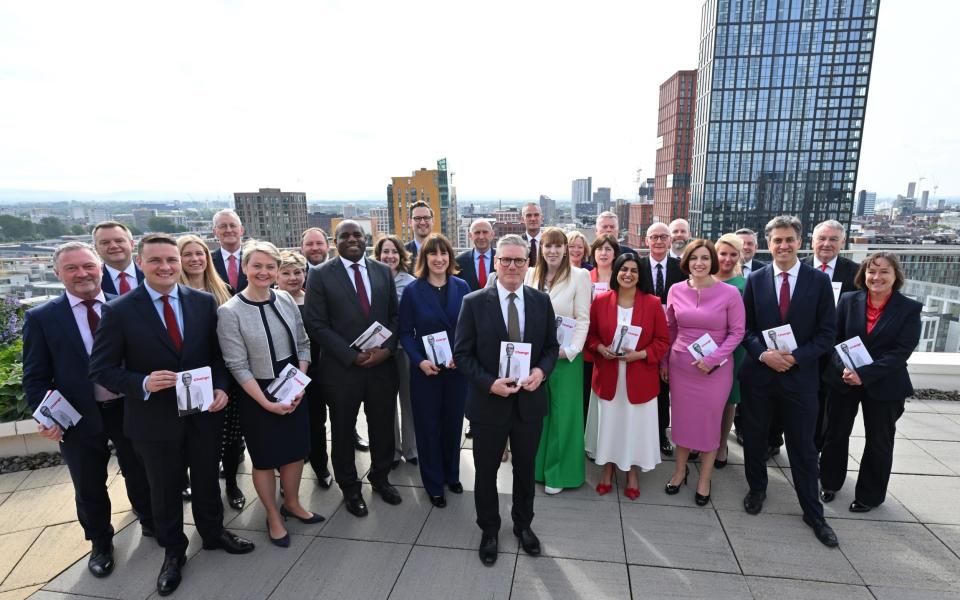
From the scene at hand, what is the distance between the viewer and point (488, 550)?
300 centimetres

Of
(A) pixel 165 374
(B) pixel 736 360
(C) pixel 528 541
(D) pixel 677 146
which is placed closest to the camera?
(A) pixel 165 374

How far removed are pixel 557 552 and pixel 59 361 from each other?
10.8ft

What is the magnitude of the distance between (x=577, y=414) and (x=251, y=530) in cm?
256

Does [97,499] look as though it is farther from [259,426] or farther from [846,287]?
[846,287]

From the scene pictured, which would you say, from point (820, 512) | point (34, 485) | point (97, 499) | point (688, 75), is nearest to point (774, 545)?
point (820, 512)

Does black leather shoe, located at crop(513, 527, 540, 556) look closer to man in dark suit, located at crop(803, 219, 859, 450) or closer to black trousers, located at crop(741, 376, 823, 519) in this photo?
black trousers, located at crop(741, 376, 823, 519)

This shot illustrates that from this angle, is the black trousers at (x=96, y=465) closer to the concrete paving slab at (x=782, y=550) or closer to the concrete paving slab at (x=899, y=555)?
the concrete paving slab at (x=782, y=550)

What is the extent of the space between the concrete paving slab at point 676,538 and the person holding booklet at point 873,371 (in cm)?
117

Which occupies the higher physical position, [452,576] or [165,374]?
[165,374]

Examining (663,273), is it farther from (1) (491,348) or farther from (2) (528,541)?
(2) (528,541)

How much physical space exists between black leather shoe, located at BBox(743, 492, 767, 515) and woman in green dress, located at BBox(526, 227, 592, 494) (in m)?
1.22

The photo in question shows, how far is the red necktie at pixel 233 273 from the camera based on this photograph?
15.3 feet

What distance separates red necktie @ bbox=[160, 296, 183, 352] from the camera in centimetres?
273

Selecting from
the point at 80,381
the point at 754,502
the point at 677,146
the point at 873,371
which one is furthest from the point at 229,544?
the point at 677,146
